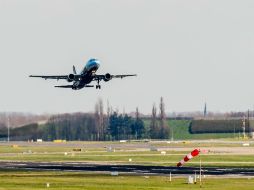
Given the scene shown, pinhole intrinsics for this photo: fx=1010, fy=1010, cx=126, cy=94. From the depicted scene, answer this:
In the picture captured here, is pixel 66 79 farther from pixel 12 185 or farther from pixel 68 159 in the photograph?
pixel 12 185

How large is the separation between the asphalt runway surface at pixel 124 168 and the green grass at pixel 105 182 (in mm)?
8515

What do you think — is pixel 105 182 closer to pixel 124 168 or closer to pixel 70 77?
pixel 124 168

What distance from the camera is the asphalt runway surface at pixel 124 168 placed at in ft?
388

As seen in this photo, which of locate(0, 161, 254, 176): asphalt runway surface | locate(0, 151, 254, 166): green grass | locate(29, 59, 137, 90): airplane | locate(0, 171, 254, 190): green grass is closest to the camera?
locate(0, 171, 254, 190): green grass

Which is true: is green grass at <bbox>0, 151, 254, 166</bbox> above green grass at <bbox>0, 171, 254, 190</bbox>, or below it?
above

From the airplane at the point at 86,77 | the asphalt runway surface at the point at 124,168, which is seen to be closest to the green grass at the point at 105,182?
the asphalt runway surface at the point at 124,168

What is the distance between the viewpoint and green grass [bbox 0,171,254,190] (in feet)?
313

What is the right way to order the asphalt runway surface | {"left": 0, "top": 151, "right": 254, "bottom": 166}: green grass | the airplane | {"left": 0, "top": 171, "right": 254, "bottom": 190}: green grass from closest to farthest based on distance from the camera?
{"left": 0, "top": 171, "right": 254, "bottom": 190}: green grass < the asphalt runway surface < the airplane < {"left": 0, "top": 151, "right": 254, "bottom": 166}: green grass

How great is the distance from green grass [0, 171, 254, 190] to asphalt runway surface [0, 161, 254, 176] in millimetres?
8515

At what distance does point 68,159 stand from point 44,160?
14.6 ft

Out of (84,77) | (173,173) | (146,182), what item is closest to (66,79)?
(84,77)

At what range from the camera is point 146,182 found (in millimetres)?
102188

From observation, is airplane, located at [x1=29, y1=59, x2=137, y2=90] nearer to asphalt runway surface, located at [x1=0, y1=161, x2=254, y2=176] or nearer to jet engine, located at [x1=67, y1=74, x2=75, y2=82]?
jet engine, located at [x1=67, y1=74, x2=75, y2=82]

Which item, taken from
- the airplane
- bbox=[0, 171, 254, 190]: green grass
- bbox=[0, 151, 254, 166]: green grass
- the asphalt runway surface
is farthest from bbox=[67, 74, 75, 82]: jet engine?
bbox=[0, 171, 254, 190]: green grass
